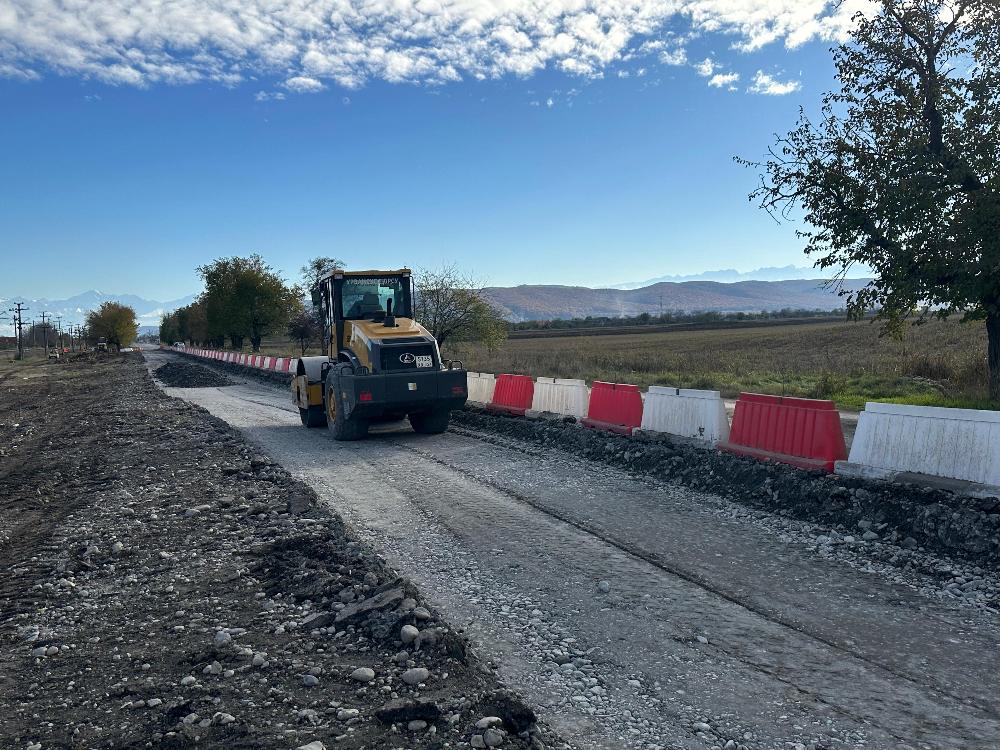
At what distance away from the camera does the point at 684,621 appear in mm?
5004

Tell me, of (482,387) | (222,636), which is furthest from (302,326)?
(222,636)

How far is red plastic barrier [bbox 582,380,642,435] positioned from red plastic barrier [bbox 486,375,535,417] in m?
2.30

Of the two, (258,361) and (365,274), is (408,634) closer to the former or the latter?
(365,274)

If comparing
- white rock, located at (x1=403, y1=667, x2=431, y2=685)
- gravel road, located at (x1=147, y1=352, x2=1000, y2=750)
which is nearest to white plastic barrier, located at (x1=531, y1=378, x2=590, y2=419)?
gravel road, located at (x1=147, y1=352, x2=1000, y2=750)

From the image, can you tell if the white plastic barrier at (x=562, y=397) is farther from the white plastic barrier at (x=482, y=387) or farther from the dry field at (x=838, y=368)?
the dry field at (x=838, y=368)

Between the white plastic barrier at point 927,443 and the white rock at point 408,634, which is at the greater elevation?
the white plastic barrier at point 927,443

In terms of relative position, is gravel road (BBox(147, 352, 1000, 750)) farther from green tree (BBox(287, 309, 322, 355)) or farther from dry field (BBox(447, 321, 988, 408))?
green tree (BBox(287, 309, 322, 355))

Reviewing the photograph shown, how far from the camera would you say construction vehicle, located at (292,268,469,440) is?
537 inches

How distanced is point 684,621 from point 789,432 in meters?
5.01

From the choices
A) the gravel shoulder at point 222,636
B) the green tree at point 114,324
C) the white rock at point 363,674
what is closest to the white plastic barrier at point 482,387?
the gravel shoulder at point 222,636

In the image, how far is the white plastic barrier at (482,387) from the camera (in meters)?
17.8

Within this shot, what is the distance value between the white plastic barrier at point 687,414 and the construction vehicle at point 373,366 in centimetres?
364

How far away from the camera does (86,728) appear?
3.76m

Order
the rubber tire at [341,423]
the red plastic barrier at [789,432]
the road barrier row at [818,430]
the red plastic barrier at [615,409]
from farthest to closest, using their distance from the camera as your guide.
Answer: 1. the rubber tire at [341,423]
2. the red plastic barrier at [615,409]
3. the red plastic barrier at [789,432]
4. the road barrier row at [818,430]
